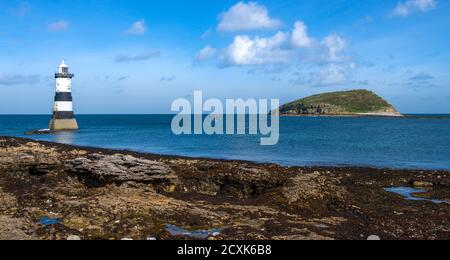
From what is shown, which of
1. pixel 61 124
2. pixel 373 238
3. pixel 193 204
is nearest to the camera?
pixel 373 238

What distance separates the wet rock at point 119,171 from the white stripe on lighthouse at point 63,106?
64099mm

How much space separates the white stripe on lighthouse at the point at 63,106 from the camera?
83106 millimetres

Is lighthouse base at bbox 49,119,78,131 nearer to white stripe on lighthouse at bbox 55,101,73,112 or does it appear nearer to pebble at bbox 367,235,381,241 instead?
white stripe on lighthouse at bbox 55,101,73,112

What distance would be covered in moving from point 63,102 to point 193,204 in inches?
2809

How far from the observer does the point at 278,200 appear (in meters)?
20.3

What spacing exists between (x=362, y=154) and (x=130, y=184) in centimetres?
3791

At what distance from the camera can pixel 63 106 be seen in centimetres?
8444

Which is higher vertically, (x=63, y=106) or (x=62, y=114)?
(x=63, y=106)

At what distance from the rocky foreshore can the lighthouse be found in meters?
55.1

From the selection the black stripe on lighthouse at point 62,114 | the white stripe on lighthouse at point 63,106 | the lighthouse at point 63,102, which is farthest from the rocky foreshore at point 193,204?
the black stripe on lighthouse at point 62,114

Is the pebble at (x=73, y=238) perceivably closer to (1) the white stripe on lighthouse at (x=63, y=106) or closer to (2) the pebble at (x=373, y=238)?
(2) the pebble at (x=373, y=238)

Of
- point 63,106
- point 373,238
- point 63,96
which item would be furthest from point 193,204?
point 63,106

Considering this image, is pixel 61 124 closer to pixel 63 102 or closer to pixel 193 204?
pixel 63 102

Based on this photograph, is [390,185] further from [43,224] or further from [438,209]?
[43,224]
